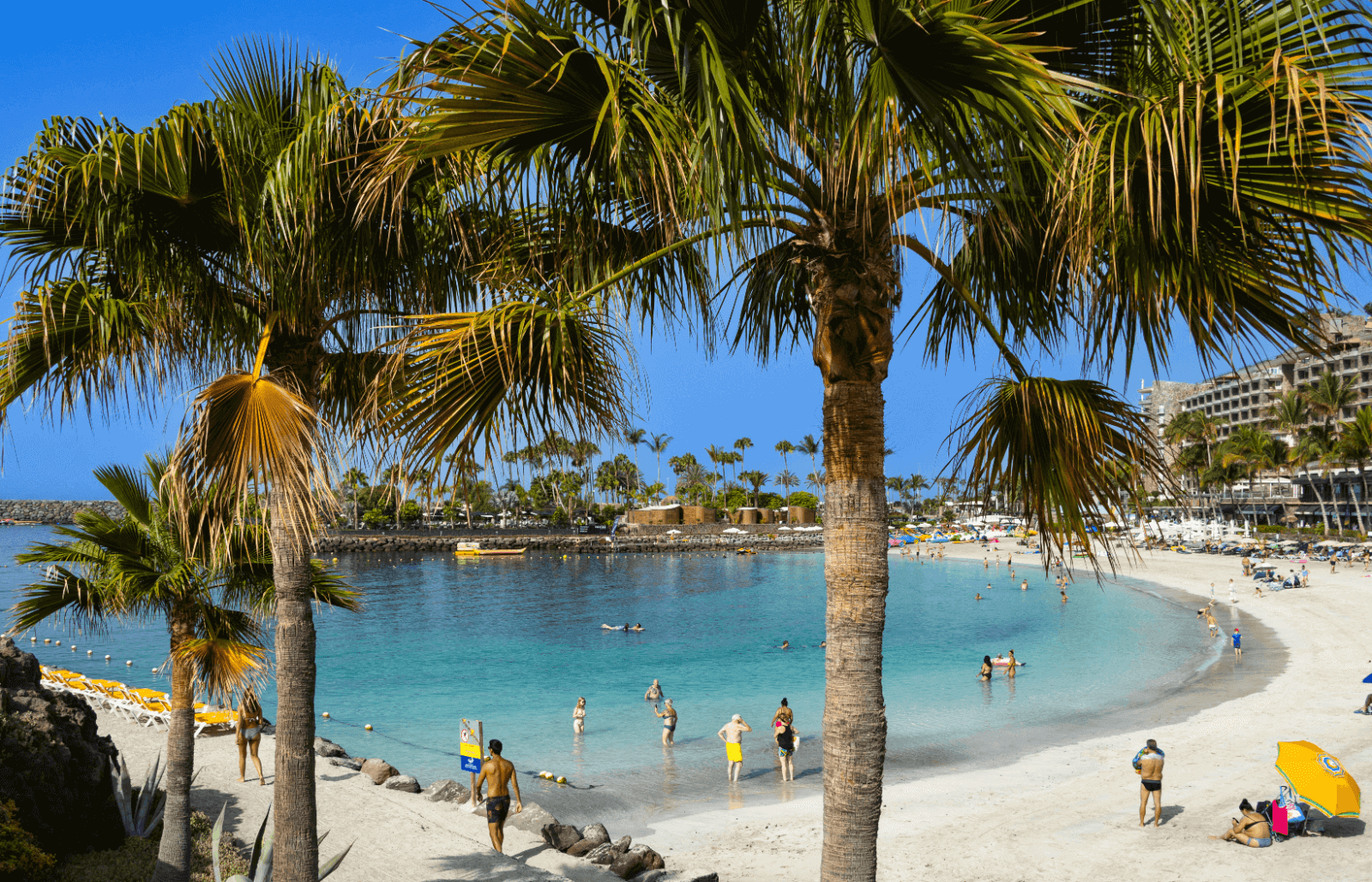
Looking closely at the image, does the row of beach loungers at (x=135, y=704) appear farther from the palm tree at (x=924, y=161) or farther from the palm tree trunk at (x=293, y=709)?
the palm tree at (x=924, y=161)

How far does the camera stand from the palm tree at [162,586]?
8.15 meters

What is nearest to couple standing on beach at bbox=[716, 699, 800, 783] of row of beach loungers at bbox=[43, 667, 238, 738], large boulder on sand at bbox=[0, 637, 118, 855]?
row of beach loungers at bbox=[43, 667, 238, 738]

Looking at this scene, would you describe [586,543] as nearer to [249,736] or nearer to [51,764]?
[249,736]

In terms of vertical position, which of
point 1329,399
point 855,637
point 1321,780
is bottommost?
point 1321,780

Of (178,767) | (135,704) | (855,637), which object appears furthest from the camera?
(135,704)

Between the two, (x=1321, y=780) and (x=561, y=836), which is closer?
(x=1321, y=780)

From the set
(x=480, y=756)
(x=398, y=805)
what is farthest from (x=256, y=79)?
(x=398, y=805)

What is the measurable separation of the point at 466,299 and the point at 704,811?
13.2 metres

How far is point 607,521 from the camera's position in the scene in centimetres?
12338

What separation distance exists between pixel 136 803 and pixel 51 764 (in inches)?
136

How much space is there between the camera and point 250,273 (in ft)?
17.0

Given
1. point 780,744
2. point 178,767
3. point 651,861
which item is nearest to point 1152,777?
point 780,744

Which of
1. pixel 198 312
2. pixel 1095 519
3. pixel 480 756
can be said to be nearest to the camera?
pixel 1095 519

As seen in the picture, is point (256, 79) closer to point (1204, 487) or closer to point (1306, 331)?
point (1306, 331)
